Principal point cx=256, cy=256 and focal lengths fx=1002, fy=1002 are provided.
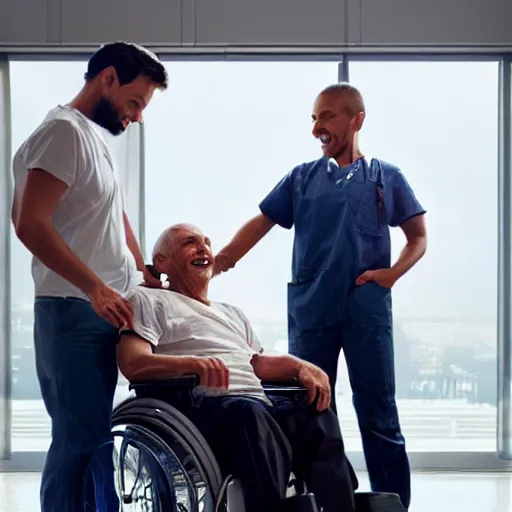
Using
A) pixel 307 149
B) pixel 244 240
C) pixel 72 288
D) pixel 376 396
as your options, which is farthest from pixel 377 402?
pixel 307 149

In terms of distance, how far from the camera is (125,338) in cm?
239

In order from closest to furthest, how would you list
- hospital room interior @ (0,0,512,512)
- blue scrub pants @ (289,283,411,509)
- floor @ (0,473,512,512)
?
blue scrub pants @ (289,283,411,509) < floor @ (0,473,512,512) < hospital room interior @ (0,0,512,512)

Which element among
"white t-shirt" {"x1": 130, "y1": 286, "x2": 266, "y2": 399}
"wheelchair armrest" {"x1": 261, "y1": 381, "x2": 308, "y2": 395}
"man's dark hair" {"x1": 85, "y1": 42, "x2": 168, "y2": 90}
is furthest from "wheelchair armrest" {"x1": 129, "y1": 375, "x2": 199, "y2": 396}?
"man's dark hair" {"x1": 85, "y1": 42, "x2": 168, "y2": 90}

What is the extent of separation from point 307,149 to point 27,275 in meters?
1.37

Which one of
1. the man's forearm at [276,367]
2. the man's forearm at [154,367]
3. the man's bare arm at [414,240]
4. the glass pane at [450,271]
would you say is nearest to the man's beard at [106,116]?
the man's forearm at [154,367]

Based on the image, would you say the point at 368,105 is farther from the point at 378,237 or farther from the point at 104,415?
the point at 104,415

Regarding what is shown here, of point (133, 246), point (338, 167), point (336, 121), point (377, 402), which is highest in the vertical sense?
point (336, 121)

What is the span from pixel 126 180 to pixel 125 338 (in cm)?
209

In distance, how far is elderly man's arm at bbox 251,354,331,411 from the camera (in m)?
2.40

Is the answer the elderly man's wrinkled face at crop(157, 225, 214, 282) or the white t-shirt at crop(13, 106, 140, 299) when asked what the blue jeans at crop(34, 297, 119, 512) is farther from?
the elderly man's wrinkled face at crop(157, 225, 214, 282)

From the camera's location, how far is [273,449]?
2.19 m

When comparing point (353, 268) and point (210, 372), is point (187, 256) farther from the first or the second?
point (353, 268)

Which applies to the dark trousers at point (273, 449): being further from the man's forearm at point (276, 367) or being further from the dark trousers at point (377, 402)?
the dark trousers at point (377, 402)

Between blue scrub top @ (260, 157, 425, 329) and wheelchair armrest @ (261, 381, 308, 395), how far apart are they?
2.46 ft
